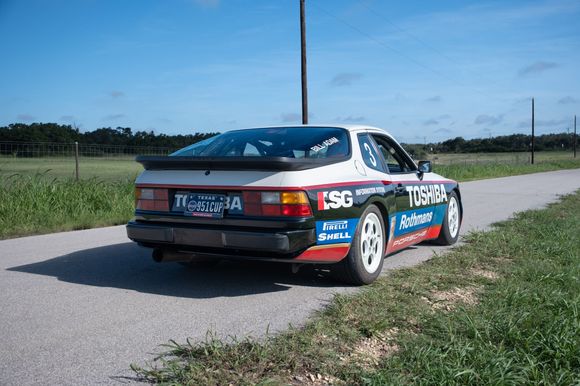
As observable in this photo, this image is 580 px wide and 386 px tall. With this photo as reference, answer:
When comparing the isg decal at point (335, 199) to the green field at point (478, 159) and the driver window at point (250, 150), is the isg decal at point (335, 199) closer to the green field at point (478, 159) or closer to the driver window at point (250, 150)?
the driver window at point (250, 150)

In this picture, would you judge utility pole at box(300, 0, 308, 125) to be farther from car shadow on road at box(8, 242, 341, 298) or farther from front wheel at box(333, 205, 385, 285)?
front wheel at box(333, 205, 385, 285)

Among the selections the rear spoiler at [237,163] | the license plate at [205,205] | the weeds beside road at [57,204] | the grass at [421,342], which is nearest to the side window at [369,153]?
the rear spoiler at [237,163]

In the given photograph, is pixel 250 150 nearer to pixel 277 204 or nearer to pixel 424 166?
pixel 277 204

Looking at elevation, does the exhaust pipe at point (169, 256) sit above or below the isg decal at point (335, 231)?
below

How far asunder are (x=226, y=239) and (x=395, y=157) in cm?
284

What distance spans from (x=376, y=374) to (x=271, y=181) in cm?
196

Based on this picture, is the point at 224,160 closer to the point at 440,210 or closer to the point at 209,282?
the point at 209,282

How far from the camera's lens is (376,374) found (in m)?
2.99

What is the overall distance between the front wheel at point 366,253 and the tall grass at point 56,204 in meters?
5.47

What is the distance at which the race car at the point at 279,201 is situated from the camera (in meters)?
4.54

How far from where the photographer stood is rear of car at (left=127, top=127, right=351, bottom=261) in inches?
177

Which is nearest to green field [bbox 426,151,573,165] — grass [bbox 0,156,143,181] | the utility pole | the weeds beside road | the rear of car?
the utility pole

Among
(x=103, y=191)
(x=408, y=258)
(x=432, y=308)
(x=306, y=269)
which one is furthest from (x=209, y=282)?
(x=103, y=191)

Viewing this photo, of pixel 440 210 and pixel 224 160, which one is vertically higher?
pixel 224 160
